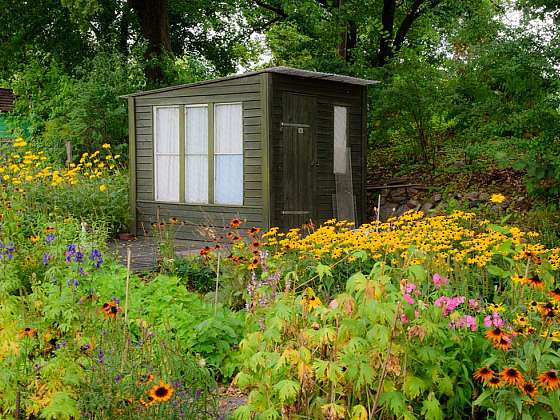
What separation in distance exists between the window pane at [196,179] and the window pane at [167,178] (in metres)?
0.23

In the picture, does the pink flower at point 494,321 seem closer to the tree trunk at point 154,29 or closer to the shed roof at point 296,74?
the shed roof at point 296,74

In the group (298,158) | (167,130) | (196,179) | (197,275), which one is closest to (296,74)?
(298,158)

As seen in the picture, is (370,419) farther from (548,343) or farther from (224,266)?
(224,266)

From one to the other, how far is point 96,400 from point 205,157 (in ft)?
26.1

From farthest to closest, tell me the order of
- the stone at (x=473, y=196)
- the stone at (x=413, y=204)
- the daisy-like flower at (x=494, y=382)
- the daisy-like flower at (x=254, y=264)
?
the stone at (x=413, y=204) → the stone at (x=473, y=196) → the daisy-like flower at (x=254, y=264) → the daisy-like flower at (x=494, y=382)

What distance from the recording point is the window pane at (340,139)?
460 inches

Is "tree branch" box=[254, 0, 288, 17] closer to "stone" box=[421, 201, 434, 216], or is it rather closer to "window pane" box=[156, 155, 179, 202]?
"stone" box=[421, 201, 434, 216]

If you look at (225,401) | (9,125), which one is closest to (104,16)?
(9,125)

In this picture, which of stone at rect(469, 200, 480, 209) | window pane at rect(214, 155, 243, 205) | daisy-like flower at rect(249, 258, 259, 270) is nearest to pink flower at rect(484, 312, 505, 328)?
daisy-like flower at rect(249, 258, 259, 270)

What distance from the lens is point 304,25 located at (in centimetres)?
1944

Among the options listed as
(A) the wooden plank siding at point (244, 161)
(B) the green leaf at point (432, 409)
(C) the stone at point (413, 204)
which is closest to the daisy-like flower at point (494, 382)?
(B) the green leaf at point (432, 409)

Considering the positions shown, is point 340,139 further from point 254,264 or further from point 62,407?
point 62,407

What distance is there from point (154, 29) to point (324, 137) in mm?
9087

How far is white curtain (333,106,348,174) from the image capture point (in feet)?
38.3
